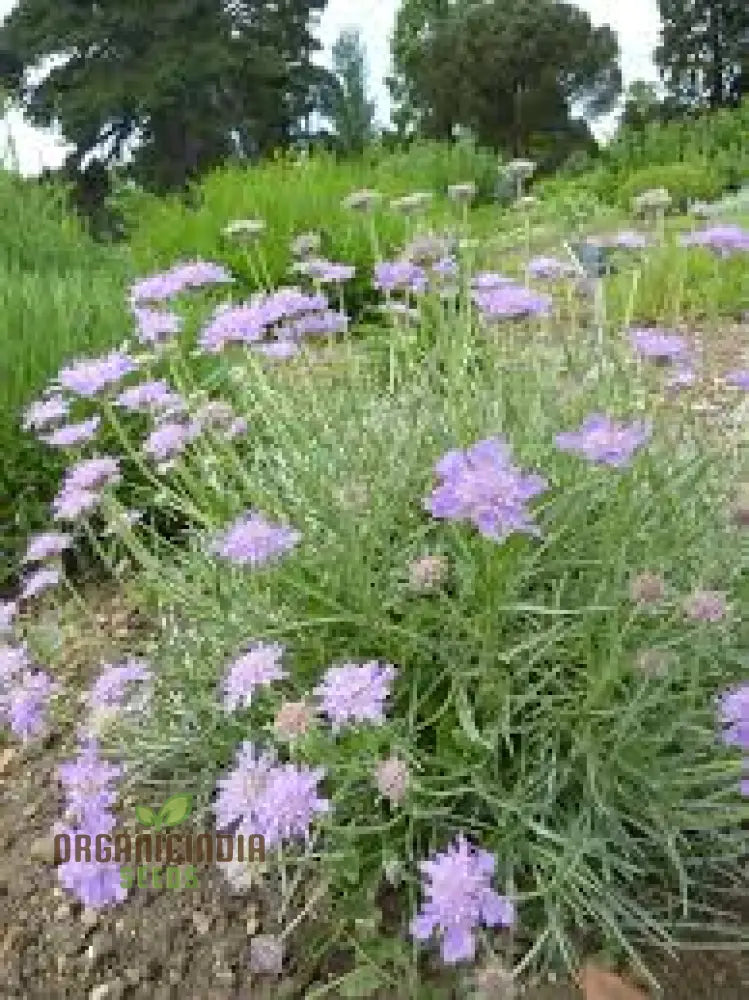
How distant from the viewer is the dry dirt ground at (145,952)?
5.72ft

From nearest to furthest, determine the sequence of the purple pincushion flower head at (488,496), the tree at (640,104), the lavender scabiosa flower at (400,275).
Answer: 1. the purple pincushion flower head at (488,496)
2. the lavender scabiosa flower at (400,275)
3. the tree at (640,104)

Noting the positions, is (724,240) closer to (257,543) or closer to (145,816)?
(257,543)

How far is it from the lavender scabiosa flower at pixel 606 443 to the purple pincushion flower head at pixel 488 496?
0.30 ft

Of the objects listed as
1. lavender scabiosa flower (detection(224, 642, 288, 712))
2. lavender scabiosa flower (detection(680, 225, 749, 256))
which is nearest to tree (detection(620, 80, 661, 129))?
lavender scabiosa flower (detection(680, 225, 749, 256))

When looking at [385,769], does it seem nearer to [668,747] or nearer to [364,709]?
[364,709]

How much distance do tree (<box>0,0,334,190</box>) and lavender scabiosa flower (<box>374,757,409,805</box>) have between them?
25.1 metres

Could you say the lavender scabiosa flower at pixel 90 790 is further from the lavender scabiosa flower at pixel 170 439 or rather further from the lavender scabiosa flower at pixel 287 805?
the lavender scabiosa flower at pixel 170 439

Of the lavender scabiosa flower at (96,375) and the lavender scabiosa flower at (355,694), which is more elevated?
the lavender scabiosa flower at (96,375)

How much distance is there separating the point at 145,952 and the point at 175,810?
0.64 ft

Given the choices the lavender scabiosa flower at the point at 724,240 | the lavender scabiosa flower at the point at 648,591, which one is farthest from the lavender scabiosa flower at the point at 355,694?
the lavender scabiosa flower at the point at 724,240

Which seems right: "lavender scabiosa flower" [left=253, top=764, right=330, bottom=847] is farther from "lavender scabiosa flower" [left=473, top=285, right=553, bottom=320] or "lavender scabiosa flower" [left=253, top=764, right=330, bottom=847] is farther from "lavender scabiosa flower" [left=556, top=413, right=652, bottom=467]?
"lavender scabiosa flower" [left=473, top=285, right=553, bottom=320]

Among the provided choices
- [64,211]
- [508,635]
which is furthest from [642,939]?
[64,211]

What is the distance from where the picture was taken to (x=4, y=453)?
129 inches

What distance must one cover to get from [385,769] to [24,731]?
460 mm
